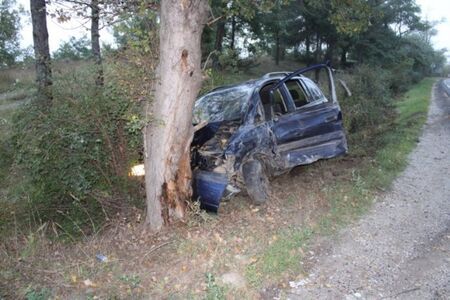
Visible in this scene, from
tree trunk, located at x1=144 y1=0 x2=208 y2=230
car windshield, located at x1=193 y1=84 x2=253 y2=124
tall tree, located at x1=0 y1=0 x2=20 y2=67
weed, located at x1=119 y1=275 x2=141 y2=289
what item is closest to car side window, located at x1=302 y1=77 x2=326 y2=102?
car windshield, located at x1=193 y1=84 x2=253 y2=124

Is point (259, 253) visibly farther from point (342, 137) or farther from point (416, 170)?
point (416, 170)

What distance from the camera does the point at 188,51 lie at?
14.8ft

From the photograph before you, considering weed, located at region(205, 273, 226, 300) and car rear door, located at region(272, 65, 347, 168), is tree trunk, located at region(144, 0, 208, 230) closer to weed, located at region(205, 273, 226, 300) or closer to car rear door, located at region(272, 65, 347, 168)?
weed, located at region(205, 273, 226, 300)

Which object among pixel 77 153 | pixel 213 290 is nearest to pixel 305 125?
pixel 213 290

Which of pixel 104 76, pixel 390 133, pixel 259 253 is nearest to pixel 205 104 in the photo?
pixel 104 76

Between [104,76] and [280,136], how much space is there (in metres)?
2.98

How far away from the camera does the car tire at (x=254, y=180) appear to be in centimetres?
561

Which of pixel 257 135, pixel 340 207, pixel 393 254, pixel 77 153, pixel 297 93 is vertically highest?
pixel 297 93

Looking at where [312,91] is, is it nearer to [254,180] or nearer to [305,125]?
[305,125]

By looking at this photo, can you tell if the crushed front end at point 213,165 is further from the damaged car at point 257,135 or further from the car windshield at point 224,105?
the car windshield at point 224,105

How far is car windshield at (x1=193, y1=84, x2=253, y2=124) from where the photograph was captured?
19.8ft

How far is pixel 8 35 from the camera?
62.2ft

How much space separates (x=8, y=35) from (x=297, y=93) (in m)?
18.3

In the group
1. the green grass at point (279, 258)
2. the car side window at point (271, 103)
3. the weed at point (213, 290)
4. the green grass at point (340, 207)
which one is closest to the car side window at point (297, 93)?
the car side window at point (271, 103)
